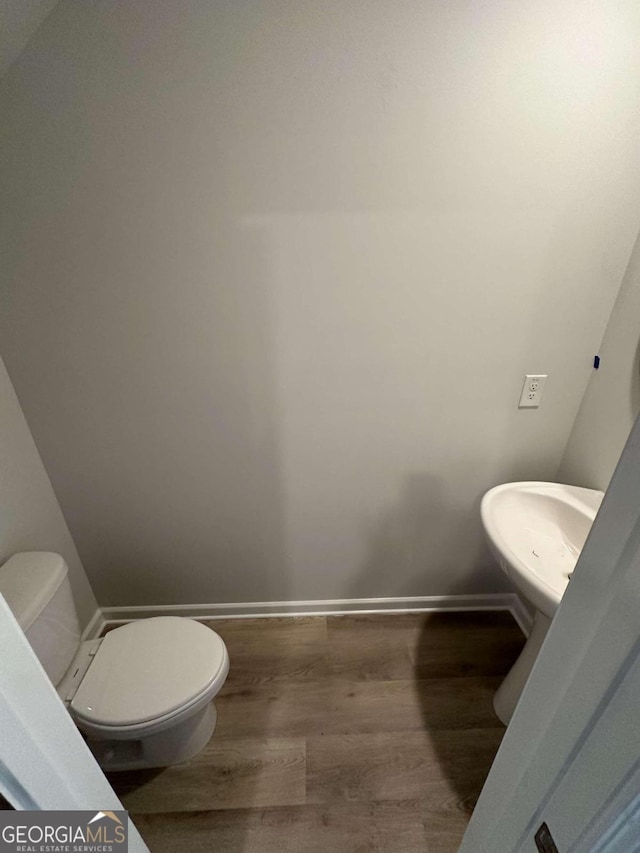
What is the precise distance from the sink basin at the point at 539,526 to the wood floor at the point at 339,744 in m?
0.70

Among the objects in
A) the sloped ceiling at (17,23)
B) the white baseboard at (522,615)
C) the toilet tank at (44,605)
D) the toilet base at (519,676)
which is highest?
the sloped ceiling at (17,23)

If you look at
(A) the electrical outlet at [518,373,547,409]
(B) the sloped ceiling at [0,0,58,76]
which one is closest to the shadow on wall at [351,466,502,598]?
(A) the electrical outlet at [518,373,547,409]

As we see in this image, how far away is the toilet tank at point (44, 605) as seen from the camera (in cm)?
105

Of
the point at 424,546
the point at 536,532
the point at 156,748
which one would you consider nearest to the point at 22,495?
the point at 156,748

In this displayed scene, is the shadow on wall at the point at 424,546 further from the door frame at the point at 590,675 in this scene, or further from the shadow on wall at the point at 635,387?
the door frame at the point at 590,675

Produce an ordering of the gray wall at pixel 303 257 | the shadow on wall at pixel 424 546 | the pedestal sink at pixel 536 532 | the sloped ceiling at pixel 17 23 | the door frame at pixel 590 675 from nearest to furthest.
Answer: the door frame at pixel 590 675, the sloped ceiling at pixel 17 23, the gray wall at pixel 303 257, the pedestal sink at pixel 536 532, the shadow on wall at pixel 424 546

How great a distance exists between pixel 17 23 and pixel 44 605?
1.40m

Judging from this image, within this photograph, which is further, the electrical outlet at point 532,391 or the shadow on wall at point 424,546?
the shadow on wall at point 424,546

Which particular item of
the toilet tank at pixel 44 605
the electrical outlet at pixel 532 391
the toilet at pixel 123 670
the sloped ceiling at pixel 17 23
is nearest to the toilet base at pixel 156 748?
the toilet at pixel 123 670

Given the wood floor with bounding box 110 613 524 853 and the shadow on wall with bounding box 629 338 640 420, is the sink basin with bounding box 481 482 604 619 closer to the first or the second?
the shadow on wall with bounding box 629 338 640 420

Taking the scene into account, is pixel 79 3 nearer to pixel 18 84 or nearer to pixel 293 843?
pixel 18 84

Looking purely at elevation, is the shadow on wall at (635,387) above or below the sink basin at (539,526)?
above

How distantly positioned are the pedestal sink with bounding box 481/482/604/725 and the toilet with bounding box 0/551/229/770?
910 millimetres

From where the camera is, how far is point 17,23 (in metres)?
0.88
